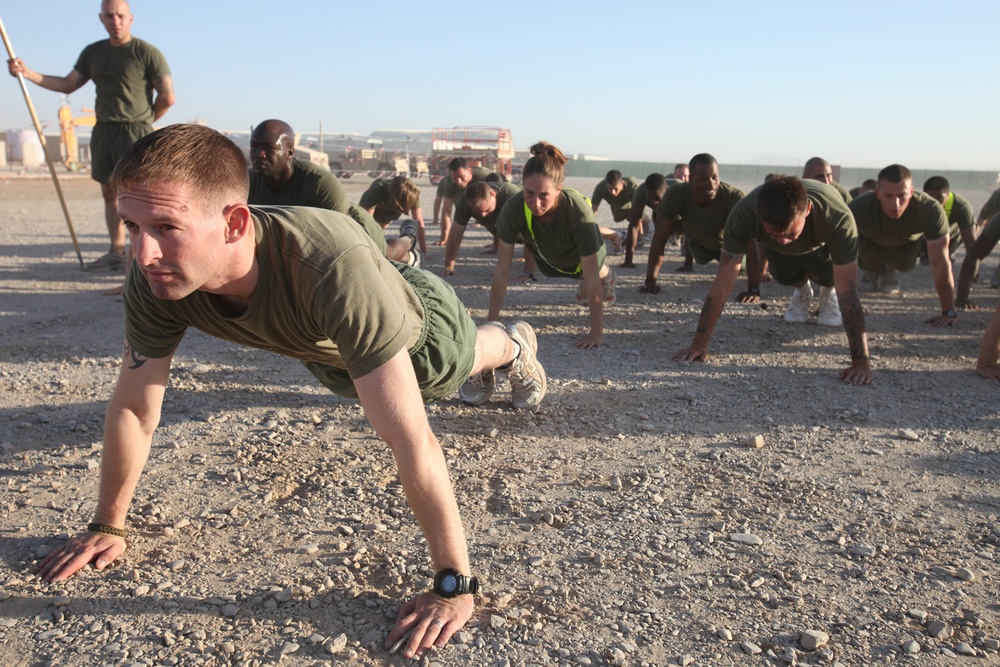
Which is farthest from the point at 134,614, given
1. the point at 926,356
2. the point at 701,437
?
the point at 926,356

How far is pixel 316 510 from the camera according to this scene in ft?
10.1

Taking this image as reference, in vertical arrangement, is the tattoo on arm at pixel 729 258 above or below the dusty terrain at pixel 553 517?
above

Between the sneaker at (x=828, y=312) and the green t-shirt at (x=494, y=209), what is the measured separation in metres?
3.04

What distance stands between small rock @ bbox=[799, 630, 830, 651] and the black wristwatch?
0.93 meters

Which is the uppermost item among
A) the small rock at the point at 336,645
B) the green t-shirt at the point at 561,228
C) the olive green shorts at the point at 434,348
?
the green t-shirt at the point at 561,228

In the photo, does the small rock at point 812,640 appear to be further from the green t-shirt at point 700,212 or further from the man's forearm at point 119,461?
the green t-shirt at point 700,212

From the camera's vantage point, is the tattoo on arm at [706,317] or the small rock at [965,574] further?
the tattoo on arm at [706,317]

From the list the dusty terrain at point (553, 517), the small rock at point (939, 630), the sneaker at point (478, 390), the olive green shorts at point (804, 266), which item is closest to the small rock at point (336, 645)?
the dusty terrain at point (553, 517)

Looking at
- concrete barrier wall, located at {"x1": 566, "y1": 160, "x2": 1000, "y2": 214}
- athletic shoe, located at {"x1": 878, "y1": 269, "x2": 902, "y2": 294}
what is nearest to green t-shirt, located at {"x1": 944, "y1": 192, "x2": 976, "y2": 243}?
athletic shoe, located at {"x1": 878, "y1": 269, "x2": 902, "y2": 294}

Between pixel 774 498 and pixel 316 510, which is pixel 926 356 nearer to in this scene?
pixel 774 498

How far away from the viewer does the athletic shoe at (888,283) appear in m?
8.09

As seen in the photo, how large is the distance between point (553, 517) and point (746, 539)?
665 mm

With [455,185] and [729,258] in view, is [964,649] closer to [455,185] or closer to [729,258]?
[729,258]

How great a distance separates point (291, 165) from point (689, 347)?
2.82 meters
